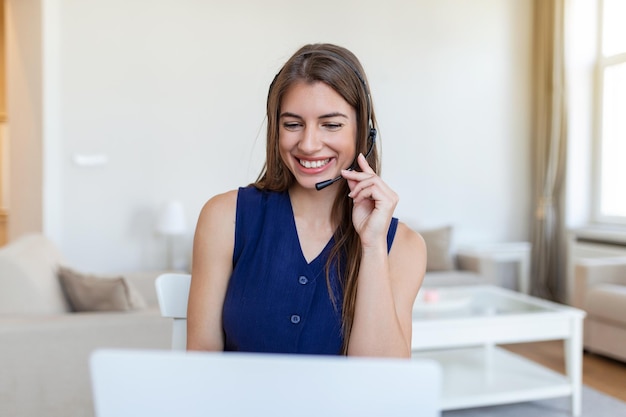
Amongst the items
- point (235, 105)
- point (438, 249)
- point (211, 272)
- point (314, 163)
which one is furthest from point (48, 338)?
point (438, 249)

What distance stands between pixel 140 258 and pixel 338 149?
3.77m

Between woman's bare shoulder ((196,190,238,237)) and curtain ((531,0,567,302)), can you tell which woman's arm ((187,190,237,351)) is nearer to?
woman's bare shoulder ((196,190,238,237))

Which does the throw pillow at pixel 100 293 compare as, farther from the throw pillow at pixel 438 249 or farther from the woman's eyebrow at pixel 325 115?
the throw pillow at pixel 438 249

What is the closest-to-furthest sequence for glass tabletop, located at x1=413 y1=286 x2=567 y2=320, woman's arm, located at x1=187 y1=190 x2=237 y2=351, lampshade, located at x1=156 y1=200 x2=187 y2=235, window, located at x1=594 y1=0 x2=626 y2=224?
woman's arm, located at x1=187 y1=190 x2=237 y2=351, glass tabletop, located at x1=413 y1=286 x2=567 y2=320, lampshade, located at x1=156 y1=200 x2=187 y2=235, window, located at x1=594 y1=0 x2=626 y2=224

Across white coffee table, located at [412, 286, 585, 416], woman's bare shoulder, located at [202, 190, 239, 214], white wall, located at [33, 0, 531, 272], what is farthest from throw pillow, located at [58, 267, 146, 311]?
white wall, located at [33, 0, 531, 272]

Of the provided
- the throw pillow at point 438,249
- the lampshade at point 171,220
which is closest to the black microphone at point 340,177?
the lampshade at point 171,220

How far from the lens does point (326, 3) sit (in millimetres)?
5184

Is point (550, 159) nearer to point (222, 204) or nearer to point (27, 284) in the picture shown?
point (27, 284)

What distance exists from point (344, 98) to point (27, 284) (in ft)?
5.97

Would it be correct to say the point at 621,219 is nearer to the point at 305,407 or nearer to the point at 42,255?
the point at 42,255

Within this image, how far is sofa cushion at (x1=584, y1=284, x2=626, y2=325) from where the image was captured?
12.4ft

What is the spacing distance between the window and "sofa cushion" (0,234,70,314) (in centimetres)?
438

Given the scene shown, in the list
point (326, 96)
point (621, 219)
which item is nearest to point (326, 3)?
point (621, 219)

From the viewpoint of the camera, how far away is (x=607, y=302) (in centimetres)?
389
